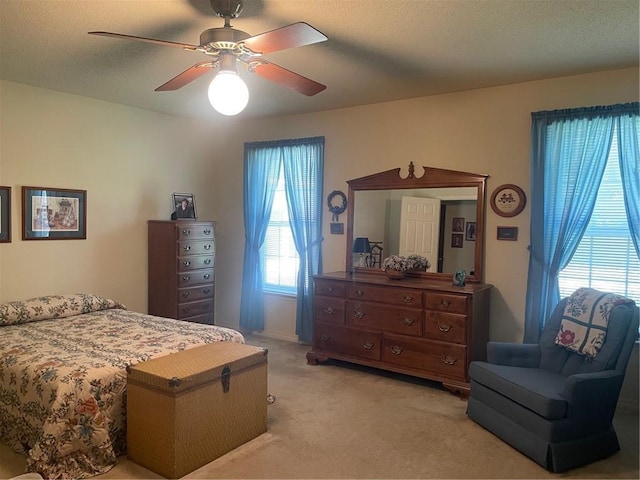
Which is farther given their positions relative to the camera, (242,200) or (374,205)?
(242,200)

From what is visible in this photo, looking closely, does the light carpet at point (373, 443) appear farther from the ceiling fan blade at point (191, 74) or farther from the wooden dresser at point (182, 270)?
the ceiling fan blade at point (191, 74)

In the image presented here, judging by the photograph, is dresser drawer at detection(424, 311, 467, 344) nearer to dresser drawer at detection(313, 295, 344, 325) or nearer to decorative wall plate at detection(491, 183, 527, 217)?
dresser drawer at detection(313, 295, 344, 325)

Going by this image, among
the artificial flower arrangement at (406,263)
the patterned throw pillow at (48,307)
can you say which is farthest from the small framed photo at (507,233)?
the patterned throw pillow at (48,307)

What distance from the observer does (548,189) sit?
382cm

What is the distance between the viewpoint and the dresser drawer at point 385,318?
395 centimetres

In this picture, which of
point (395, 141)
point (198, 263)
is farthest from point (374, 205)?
point (198, 263)

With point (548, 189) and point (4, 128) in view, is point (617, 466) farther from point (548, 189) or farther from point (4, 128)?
point (4, 128)

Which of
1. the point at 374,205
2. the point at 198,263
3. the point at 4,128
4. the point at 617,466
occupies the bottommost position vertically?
the point at 617,466

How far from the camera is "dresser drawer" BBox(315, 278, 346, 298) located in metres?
4.37

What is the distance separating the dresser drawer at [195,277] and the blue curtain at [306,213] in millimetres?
982

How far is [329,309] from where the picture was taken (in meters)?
4.43

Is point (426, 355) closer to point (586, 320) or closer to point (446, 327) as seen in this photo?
point (446, 327)

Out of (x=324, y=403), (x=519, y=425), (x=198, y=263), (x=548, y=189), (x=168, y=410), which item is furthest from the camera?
(x=198, y=263)

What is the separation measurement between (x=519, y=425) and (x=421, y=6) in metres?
2.46
